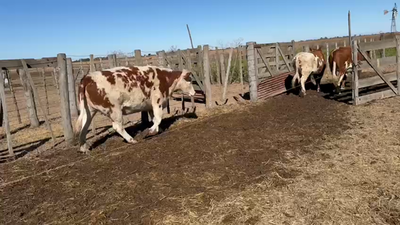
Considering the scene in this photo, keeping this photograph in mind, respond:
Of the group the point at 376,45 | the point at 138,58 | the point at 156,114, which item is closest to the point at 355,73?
the point at 376,45

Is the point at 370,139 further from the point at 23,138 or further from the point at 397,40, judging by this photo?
the point at 23,138

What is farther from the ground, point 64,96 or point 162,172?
point 64,96

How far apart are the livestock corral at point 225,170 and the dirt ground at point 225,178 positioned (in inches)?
0.6

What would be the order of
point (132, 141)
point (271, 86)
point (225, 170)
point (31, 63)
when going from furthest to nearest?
point (271, 86) < point (31, 63) < point (132, 141) < point (225, 170)

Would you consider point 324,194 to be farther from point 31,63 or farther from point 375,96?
point 375,96

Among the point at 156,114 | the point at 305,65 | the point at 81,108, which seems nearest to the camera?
the point at 81,108

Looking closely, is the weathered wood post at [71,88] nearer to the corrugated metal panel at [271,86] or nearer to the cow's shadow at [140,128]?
the cow's shadow at [140,128]

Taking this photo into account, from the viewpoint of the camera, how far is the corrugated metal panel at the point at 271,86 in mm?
12109

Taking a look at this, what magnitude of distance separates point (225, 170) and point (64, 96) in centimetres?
422

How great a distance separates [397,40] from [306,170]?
25.1 ft

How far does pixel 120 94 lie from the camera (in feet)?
23.0

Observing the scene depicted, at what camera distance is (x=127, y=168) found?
564 cm

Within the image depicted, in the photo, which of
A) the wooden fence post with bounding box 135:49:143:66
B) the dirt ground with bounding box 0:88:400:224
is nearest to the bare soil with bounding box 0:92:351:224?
the dirt ground with bounding box 0:88:400:224

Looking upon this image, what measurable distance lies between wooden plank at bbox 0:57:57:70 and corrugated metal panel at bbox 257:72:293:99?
7.04m
